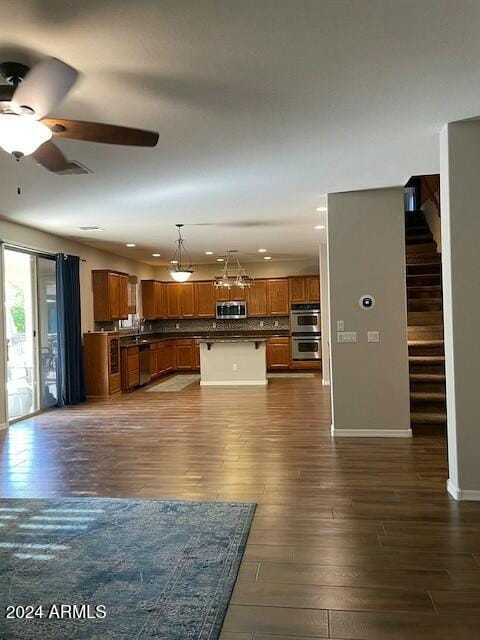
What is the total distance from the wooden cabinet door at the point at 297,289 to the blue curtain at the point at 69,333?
5322 millimetres

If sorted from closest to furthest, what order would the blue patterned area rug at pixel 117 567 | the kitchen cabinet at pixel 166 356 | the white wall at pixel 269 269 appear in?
1. the blue patterned area rug at pixel 117 567
2. the kitchen cabinet at pixel 166 356
3. the white wall at pixel 269 269

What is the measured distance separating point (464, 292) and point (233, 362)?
6411 mm

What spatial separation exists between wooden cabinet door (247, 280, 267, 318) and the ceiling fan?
9.34 meters

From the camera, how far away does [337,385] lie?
5.24 meters

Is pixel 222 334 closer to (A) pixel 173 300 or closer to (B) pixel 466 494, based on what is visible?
(A) pixel 173 300

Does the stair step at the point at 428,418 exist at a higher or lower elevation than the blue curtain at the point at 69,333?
lower

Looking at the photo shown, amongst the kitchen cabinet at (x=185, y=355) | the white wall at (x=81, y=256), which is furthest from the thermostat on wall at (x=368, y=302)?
the kitchen cabinet at (x=185, y=355)

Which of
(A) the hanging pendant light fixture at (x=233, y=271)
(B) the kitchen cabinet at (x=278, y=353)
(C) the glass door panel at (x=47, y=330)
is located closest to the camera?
(C) the glass door panel at (x=47, y=330)

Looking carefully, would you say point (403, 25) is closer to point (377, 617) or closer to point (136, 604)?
point (377, 617)

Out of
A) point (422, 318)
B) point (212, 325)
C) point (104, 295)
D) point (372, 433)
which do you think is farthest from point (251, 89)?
point (212, 325)

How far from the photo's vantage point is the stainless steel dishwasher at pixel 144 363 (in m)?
9.58

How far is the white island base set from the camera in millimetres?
9383

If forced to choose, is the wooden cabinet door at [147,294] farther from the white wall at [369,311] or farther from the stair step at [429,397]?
the stair step at [429,397]

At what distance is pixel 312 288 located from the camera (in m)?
11.5
